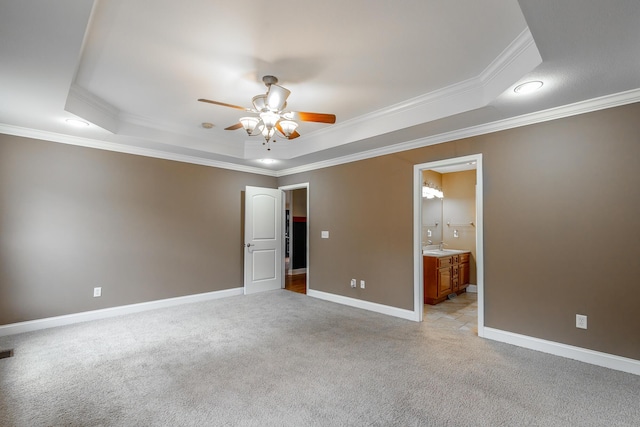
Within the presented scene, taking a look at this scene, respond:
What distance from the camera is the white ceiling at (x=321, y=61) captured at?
1.96 metres

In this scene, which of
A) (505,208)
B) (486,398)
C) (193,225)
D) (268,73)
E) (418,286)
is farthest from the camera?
(193,225)

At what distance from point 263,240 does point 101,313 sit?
9.02 feet

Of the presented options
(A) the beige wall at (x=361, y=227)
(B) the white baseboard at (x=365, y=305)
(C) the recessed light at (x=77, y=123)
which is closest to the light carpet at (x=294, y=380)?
(B) the white baseboard at (x=365, y=305)

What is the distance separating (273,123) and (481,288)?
2.99 meters

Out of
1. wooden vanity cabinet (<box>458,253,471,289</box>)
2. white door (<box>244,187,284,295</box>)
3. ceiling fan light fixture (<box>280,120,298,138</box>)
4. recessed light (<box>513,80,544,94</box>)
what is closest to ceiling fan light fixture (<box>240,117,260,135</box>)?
ceiling fan light fixture (<box>280,120,298,138</box>)

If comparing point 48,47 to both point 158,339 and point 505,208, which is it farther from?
point 505,208

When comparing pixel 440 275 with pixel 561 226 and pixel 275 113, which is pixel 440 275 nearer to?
pixel 561 226

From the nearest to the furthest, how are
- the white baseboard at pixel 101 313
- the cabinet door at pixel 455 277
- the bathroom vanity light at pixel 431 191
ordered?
1. the white baseboard at pixel 101 313
2. the cabinet door at pixel 455 277
3. the bathroom vanity light at pixel 431 191

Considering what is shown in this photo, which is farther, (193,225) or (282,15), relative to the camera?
(193,225)

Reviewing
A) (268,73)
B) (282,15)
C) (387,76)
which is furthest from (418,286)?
(282,15)

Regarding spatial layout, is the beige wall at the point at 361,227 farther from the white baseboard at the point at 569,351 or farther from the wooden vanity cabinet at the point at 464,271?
the wooden vanity cabinet at the point at 464,271

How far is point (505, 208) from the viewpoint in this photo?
3410mm

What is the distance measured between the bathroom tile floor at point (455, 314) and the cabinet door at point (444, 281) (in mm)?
183

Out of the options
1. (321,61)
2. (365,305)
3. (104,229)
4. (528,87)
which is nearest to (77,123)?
(104,229)
